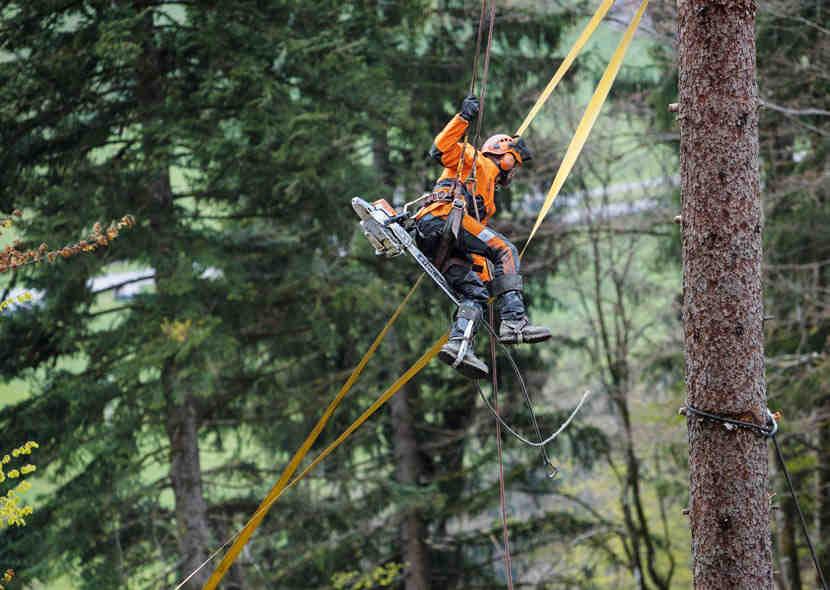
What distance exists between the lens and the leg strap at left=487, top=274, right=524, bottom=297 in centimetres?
600

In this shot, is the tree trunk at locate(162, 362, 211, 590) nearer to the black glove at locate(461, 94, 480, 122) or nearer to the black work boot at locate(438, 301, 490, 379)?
the black work boot at locate(438, 301, 490, 379)

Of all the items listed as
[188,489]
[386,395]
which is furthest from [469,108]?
[188,489]

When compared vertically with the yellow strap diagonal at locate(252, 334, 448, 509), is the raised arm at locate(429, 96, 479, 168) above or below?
above

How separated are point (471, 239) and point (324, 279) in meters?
7.31

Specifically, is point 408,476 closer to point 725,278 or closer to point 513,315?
point 513,315

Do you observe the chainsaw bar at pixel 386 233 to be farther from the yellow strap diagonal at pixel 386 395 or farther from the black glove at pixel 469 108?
the black glove at pixel 469 108

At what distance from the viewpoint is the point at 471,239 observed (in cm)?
593

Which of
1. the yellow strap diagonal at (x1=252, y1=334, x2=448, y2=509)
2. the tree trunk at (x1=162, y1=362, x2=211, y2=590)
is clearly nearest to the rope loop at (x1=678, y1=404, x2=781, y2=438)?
the yellow strap diagonal at (x1=252, y1=334, x2=448, y2=509)

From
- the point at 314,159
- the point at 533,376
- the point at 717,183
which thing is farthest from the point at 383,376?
the point at 717,183

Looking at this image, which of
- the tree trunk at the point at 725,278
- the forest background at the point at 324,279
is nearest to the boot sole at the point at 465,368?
the tree trunk at the point at 725,278

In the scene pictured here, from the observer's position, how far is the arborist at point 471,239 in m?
5.79

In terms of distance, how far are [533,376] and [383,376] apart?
9.52 feet

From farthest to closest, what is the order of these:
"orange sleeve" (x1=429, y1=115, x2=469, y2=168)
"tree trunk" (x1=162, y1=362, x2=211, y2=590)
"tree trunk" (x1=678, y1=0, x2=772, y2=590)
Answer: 1. "tree trunk" (x1=162, y1=362, x2=211, y2=590)
2. "orange sleeve" (x1=429, y1=115, x2=469, y2=168)
3. "tree trunk" (x1=678, y1=0, x2=772, y2=590)

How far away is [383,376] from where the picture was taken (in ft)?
53.9
